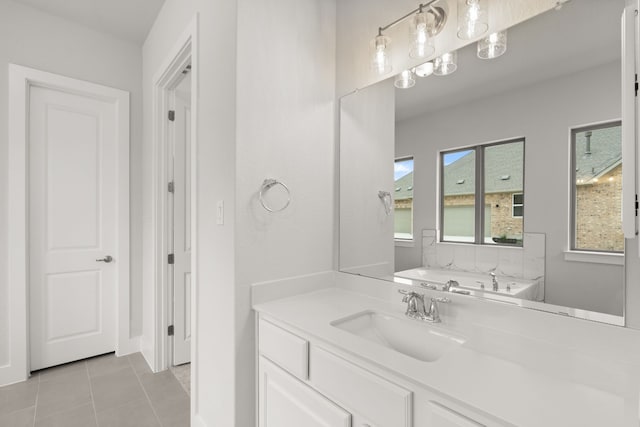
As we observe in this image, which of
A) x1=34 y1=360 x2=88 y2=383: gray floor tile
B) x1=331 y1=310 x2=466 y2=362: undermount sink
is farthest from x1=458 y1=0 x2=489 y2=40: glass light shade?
x1=34 y1=360 x2=88 y2=383: gray floor tile

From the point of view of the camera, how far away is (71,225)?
2.52m

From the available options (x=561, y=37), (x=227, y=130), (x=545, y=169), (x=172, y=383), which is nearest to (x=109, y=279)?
(x=172, y=383)

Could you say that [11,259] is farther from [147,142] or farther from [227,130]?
[227,130]

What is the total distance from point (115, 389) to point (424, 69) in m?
2.82

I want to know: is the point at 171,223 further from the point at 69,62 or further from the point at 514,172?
the point at 514,172

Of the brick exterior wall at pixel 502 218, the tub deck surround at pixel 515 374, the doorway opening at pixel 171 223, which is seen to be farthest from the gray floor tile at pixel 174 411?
the brick exterior wall at pixel 502 218

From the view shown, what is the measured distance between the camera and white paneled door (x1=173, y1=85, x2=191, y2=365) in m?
2.45

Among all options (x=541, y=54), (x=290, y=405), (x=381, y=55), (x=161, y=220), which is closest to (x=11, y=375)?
(x=161, y=220)

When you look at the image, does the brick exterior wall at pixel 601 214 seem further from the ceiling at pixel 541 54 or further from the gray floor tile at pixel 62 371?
the gray floor tile at pixel 62 371

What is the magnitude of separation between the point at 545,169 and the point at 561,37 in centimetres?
45

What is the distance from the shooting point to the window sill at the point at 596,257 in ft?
3.03

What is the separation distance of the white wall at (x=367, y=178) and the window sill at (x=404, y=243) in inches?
1.7

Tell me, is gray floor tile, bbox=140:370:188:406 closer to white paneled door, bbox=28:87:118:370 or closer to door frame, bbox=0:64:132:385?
white paneled door, bbox=28:87:118:370

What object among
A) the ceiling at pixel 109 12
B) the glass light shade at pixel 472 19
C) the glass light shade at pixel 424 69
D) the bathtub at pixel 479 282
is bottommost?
the bathtub at pixel 479 282
